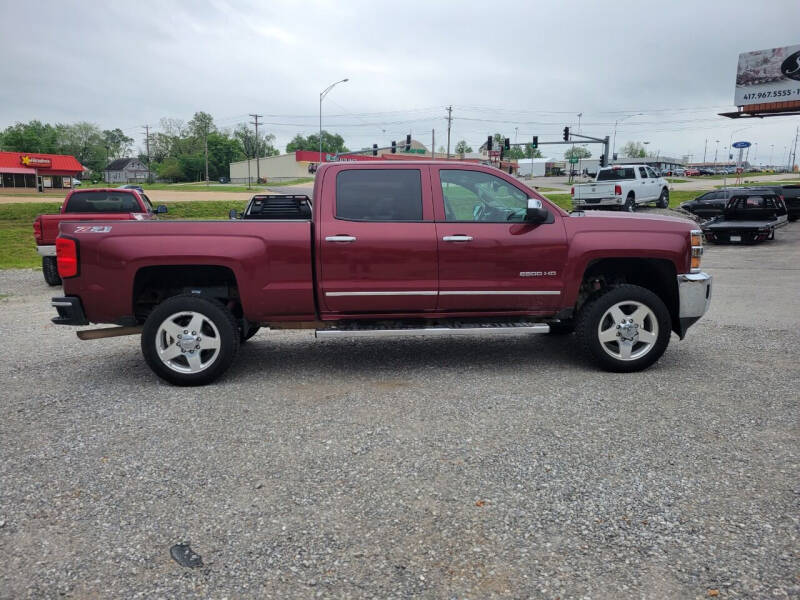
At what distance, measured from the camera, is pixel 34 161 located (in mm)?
65062

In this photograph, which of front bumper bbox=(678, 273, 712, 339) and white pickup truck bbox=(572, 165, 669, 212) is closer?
front bumper bbox=(678, 273, 712, 339)

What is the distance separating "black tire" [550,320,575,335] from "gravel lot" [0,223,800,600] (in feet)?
1.28

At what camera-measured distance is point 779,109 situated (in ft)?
126

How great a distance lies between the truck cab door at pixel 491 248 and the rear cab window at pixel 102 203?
967 centimetres

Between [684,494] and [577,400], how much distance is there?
1559 millimetres

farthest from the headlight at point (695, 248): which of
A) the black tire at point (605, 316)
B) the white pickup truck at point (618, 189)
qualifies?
the white pickup truck at point (618, 189)

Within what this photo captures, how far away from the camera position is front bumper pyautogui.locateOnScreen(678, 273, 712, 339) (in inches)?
220

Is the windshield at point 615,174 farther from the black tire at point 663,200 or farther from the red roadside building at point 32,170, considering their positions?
the red roadside building at point 32,170

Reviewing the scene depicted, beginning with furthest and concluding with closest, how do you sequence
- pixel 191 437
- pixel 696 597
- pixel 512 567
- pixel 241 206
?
pixel 241 206 < pixel 191 437 < pixel 512 567 < pixel 696 597

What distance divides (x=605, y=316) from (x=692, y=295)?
2.71 feet

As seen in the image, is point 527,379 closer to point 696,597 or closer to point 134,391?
point 696,597

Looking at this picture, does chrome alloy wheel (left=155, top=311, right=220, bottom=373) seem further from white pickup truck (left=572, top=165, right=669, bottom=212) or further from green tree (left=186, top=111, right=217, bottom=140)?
green tree (left=186, top=111, right=217, bottom=140)

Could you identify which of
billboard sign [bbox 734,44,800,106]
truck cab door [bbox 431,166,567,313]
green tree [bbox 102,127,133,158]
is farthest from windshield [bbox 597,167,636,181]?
green tree [bbox 102,127,133,158]

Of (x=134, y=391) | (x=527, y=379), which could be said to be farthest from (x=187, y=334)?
(x=527, y=379)
